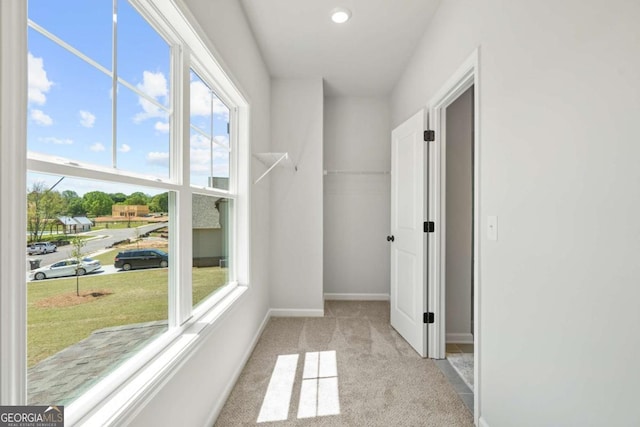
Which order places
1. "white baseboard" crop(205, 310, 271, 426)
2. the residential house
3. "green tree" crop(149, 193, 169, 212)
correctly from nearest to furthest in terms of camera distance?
1. the residential house
2. "green tree" crop(149, 193, 169, 212)
3. "white baseboard" crop(205, 310, 271, 426)

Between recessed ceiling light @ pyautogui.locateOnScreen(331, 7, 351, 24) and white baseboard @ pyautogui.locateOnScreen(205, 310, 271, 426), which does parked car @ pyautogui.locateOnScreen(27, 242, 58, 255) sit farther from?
recessed ceiling light @ pyautogui.locateOnScreen(331, 7, 351, 24)

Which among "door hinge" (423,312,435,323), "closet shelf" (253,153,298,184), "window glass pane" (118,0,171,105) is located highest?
"window glass pane" (118,0,171,105)

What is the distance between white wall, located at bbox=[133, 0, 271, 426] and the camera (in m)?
1.32

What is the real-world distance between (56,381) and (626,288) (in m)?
1.63

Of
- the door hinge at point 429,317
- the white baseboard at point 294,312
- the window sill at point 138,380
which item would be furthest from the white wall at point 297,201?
the window sill at point 138,380

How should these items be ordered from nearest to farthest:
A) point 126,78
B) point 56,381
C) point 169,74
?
point 56,381, point 126,78, point 169,74

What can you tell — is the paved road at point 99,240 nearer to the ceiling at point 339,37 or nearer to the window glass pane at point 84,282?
the window glass pane at point 84,282

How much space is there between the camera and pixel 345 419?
1.75 metres

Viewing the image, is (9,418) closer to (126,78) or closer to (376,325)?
(126,78)

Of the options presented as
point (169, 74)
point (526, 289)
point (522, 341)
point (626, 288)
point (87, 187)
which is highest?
point (169, 74)

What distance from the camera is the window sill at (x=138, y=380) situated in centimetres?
89

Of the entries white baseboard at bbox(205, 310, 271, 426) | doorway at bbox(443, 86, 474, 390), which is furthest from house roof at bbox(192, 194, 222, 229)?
doorway at bbox(443, 86, 474, 390)

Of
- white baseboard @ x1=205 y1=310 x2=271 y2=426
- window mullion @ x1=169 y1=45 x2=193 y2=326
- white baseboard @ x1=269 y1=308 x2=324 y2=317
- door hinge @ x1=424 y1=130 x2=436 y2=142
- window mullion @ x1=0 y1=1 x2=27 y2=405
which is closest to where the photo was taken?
window mullion @ x1=0 y1=1 x2=27 y2=405

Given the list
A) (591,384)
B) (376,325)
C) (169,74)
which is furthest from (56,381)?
(376,325)
